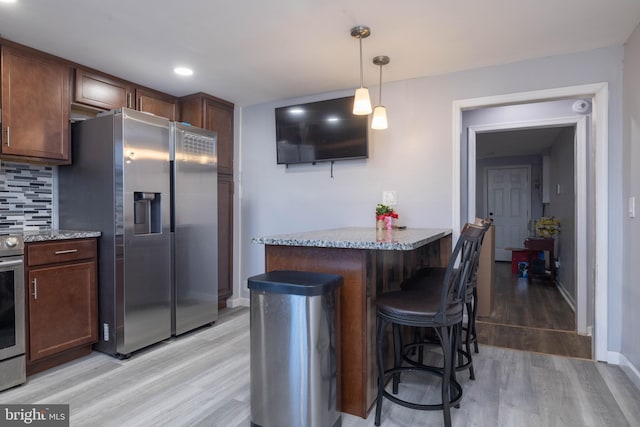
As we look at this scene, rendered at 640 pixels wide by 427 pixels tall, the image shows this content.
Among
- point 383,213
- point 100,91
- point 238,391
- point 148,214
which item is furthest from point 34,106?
point 383,213

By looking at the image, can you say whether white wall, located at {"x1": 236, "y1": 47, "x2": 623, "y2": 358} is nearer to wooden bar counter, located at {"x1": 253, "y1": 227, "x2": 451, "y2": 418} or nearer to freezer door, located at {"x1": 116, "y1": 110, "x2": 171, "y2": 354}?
freezer door, located at {"x1": 116, "y1": 110, "x2": 171, "y2": 354}

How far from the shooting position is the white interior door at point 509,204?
283 inches

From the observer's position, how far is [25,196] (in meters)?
2.79

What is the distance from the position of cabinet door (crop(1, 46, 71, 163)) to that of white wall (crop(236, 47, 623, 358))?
1711mm

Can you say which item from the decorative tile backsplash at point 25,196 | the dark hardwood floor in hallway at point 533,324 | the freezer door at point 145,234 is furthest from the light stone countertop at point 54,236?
the dark hardwood floor in hallway at point 533,324

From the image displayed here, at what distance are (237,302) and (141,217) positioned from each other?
162 centimetres

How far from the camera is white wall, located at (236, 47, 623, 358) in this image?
100 inches

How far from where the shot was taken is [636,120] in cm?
222

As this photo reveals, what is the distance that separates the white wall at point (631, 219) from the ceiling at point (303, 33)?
0.84 feet

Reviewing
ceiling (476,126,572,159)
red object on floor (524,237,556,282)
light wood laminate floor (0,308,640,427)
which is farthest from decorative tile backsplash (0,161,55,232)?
red object on floor (524,237,556,282)

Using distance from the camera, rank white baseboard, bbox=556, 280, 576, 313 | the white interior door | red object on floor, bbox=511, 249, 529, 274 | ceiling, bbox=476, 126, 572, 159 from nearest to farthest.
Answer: white baseboard, bbox=556, 280, 576, 313 → ceiling, bbox=476, 126, 572, 159 → red object on floor, bbox=511, 249, 529, 274 → the white interior door

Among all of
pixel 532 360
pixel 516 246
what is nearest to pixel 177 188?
pixel 532 360

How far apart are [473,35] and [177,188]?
2.50 m

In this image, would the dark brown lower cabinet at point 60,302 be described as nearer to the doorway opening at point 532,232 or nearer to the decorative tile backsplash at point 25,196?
the decorative tile backsplash at point 25,196
